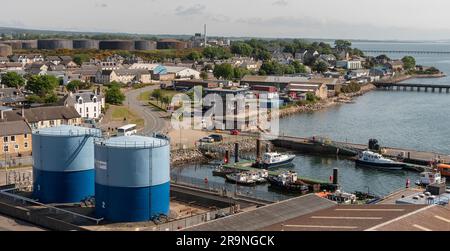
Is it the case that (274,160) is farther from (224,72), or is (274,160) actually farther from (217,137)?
(224,72)

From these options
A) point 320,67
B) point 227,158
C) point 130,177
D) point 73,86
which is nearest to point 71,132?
point 130,177

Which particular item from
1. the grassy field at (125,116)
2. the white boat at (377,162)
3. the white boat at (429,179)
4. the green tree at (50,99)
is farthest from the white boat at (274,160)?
the green tree at (50,99)

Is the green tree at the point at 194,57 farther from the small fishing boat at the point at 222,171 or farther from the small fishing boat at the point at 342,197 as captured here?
the small fishing boat at the point at 342,197

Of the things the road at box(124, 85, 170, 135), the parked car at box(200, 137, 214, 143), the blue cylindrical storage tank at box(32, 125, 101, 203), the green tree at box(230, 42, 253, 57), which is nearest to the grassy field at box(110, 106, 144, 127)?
the road at box(124, 85, 170, 135)
